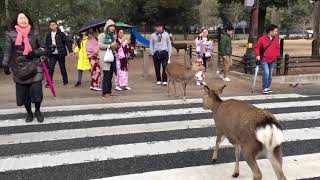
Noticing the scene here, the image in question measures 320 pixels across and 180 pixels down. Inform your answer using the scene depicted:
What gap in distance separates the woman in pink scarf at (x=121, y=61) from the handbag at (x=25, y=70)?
14.5ft

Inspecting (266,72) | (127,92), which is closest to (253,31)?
(266,72)

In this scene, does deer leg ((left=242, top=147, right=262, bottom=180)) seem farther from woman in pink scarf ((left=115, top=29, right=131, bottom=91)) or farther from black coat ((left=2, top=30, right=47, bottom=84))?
woman in pink scarf ((left=115, top=29, right=131, bottom=91))

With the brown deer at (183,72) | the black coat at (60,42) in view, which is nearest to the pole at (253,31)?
the brown deer at (183,72)

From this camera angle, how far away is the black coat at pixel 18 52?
26.1 ft

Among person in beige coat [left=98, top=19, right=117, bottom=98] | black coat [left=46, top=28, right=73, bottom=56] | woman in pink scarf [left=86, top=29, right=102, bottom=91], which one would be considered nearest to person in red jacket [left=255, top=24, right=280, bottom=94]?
person in beige coat [left=98, top=19, right=117, bottom=98]

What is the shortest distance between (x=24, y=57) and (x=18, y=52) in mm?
136

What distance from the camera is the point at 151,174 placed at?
5461mm

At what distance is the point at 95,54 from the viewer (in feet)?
41.0

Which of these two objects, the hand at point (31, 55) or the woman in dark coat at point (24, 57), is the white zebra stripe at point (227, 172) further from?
the hand at point (31, 55)

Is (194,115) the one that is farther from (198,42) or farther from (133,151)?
(198,42)

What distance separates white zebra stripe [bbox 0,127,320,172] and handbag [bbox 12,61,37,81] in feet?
6.84

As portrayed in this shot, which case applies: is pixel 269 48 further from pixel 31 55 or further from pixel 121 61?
pixel 31 55

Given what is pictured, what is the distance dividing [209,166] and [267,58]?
6.69 m

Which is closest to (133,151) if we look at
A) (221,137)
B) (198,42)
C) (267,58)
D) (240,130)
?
(221,137)
